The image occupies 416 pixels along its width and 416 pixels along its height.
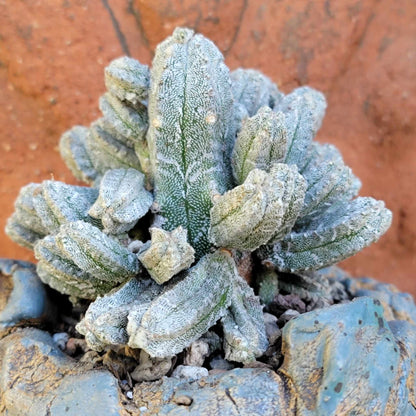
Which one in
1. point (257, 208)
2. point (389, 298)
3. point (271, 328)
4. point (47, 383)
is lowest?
point (47, 383)

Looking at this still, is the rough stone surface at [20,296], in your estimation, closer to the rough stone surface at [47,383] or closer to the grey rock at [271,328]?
the rough stone surface at [47,383]

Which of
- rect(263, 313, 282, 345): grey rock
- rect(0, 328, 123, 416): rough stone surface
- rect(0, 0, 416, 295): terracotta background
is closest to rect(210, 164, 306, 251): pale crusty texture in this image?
rect(263, 313, 282, 345): grey rock

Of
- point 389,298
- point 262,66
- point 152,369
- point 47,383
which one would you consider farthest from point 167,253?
point 262,66

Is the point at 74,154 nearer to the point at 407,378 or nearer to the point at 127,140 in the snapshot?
the point at 127,140

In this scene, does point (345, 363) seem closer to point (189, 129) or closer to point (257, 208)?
point (257, 208)

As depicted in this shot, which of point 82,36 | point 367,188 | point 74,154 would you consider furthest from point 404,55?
point 74,154
